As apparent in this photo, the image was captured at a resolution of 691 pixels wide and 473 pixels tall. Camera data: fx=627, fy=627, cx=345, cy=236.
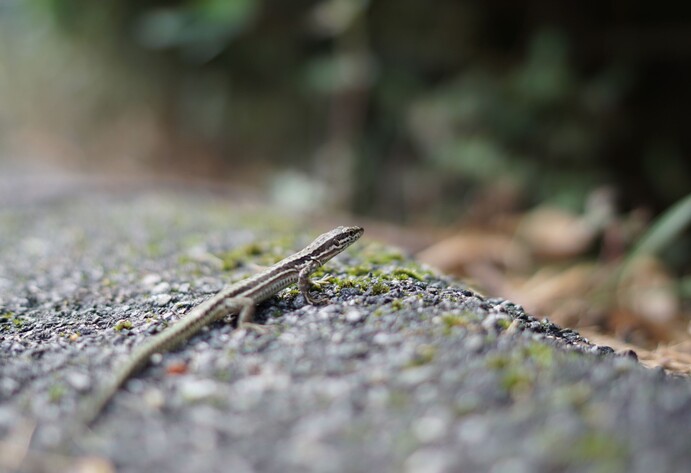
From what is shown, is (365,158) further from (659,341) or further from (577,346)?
(577,346)

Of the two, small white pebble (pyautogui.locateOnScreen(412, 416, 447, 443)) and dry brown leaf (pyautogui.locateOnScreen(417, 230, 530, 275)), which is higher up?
dry brown leaf (pyautogui.locateOnScreen(417, 230, 530, 275))

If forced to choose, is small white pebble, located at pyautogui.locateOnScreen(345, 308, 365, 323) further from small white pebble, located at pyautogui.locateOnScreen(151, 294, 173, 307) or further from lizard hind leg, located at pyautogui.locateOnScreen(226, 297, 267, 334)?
small white pebble, located at pyautogui.locateOnScreen(151, 294, 173, 307)

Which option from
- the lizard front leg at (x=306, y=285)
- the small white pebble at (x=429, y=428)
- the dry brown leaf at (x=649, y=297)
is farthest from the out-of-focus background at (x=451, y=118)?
the small white pebble at (x=429, y=428)

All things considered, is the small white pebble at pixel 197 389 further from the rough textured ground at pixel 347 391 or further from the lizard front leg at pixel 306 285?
the lizard front leg at pixel 306 285

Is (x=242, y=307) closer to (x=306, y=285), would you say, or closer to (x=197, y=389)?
(x=306, y=285)

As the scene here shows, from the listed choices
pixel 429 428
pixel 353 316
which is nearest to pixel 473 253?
pixel 353 316

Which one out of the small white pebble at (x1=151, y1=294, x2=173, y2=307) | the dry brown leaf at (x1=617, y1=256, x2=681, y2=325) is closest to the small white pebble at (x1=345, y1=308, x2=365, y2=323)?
the small white pebble at (x1=151, y1=294, x2=173, y2=307)

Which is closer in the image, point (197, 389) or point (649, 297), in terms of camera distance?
point (197, 389)
